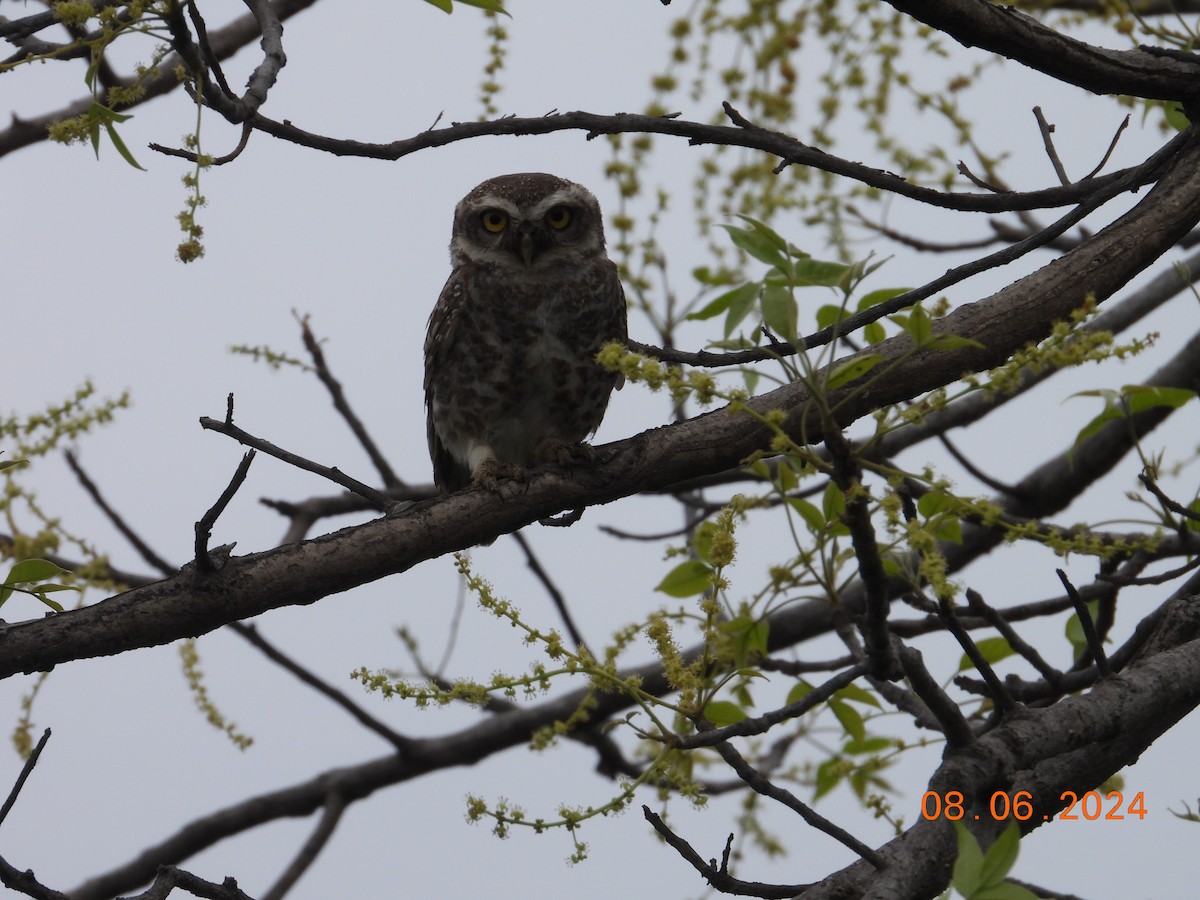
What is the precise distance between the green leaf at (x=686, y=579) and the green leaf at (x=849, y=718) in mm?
431

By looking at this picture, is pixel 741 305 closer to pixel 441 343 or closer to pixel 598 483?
pixel 598 483

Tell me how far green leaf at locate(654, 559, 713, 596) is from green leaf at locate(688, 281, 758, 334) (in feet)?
1.83

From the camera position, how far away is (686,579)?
290cm

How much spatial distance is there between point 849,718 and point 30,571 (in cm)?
179

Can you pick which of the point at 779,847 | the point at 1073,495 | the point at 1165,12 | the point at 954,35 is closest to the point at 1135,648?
the point at 954,35

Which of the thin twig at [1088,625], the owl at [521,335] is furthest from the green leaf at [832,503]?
the owl at [521,335]

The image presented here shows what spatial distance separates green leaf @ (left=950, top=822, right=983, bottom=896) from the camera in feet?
5.14

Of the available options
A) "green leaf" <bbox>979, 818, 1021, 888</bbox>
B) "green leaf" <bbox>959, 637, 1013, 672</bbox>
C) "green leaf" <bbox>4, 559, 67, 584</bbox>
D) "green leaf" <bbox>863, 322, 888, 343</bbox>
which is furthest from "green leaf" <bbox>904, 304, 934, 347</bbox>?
"green leaf" <bbox>959, 637, 1013, 672</bbox>

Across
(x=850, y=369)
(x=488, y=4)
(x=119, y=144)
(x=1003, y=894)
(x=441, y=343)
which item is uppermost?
(x=441, y=343)

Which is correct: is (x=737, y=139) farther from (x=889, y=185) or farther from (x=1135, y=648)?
(x=1135, y=648)

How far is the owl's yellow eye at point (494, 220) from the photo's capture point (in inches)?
179

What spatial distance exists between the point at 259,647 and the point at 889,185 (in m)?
2.71

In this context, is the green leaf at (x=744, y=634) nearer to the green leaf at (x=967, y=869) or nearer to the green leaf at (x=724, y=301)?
the green leaf at (x=724, y=301)

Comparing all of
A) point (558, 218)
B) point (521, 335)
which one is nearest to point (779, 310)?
point (521, 335)
